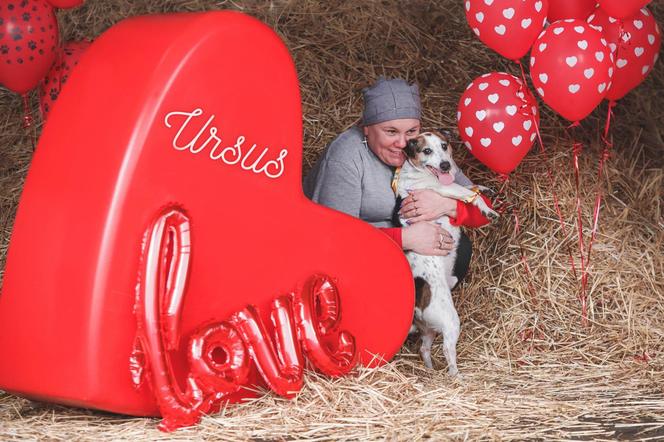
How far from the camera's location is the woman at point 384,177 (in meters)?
4.14

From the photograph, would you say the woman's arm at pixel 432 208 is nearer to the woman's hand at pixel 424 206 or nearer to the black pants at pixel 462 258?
the woman's hand at pixel 424 206

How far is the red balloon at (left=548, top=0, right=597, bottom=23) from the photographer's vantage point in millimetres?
4375

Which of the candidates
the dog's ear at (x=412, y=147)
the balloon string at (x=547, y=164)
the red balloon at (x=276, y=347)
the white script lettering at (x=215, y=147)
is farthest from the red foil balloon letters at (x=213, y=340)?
the balloon string at (x=547, y=164)

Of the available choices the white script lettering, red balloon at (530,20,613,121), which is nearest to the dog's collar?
red balloon at (530,20,613,121)

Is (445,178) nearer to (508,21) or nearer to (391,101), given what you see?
(391,101)

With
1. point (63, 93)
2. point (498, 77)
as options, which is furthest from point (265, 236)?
point (498, 77)

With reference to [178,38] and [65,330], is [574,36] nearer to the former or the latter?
[178,38]

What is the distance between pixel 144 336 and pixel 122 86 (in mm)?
859

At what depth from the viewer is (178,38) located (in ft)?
10.5

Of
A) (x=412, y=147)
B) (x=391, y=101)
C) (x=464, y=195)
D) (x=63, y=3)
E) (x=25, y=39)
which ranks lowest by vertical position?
(x=464, y=195)

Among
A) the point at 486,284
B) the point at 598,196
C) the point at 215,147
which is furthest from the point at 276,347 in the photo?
the point at 598,196

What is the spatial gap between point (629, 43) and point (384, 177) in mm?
1334

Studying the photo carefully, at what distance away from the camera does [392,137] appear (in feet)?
13.7

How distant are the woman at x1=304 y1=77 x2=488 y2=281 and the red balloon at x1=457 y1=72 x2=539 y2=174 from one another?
0.26 metres
